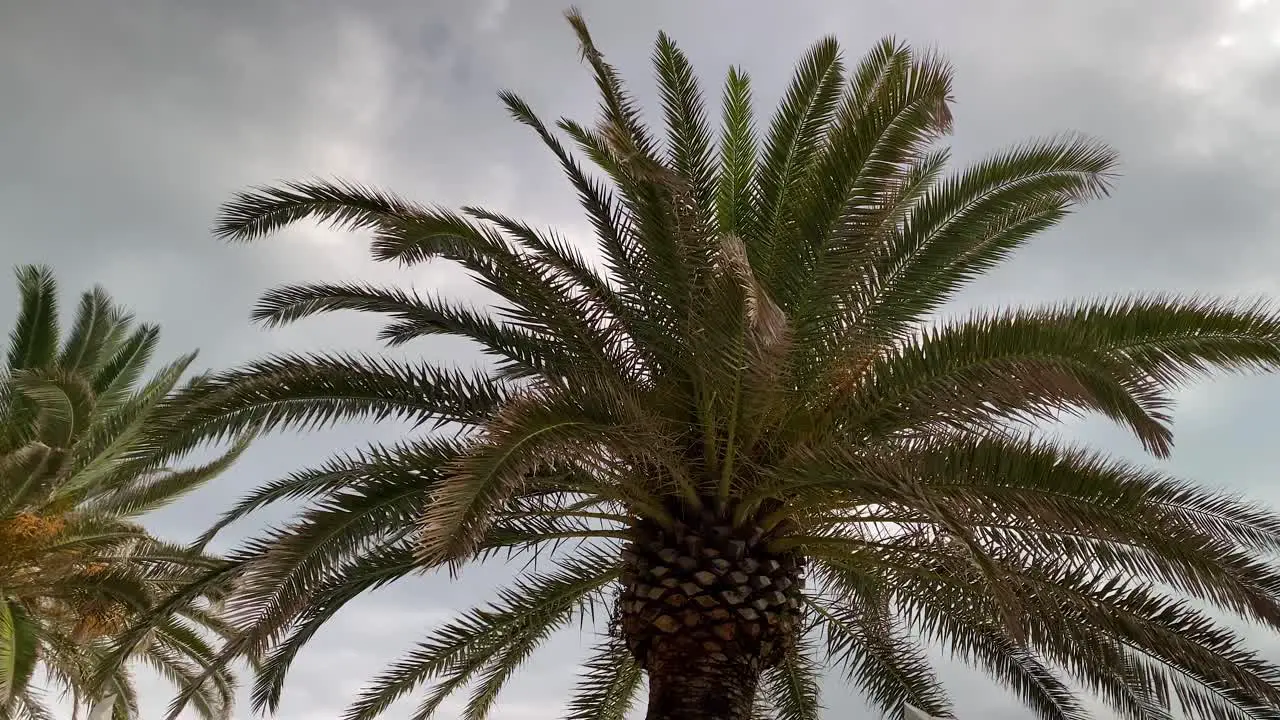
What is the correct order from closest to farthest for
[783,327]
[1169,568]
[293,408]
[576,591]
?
[783,327] → [1169,568] → [293,408] → [576,591]

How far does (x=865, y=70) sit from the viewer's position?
949cm

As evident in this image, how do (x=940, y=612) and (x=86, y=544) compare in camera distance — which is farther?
(x=86, y=544)

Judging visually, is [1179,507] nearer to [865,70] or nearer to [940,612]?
[940,612]

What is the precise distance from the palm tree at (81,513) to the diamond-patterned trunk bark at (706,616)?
4422mm

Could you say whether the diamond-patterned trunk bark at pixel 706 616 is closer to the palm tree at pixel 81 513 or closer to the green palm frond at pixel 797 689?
the green palm frond at pixel 797 689

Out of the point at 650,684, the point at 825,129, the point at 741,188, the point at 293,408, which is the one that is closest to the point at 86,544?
the point at 293,408

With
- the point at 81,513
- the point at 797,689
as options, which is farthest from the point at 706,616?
the point at 81,513

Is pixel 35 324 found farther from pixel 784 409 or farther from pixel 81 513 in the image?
pixel 784 409

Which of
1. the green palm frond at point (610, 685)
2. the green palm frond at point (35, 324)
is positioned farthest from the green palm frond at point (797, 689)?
the green palm frond at point (35, 324)

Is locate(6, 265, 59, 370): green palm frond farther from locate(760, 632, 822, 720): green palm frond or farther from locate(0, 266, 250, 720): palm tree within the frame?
locate(760, 632, 822, 720): green palm frond

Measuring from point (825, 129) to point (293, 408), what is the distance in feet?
15.9

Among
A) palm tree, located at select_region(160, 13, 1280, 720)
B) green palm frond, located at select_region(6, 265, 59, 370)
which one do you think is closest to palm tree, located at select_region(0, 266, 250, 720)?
green palm frond, located at select_region(6, 265, 59, 370)

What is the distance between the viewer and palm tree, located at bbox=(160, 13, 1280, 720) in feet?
24.7

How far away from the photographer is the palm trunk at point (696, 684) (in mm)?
8164
